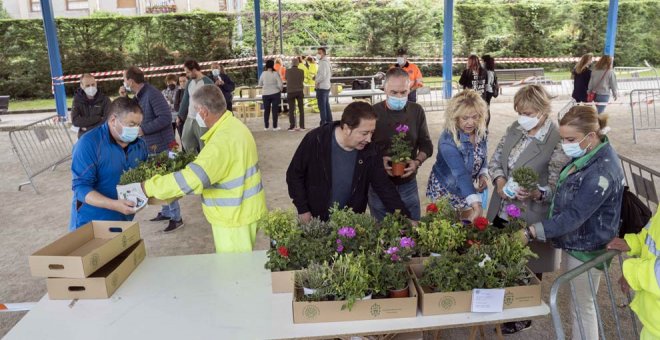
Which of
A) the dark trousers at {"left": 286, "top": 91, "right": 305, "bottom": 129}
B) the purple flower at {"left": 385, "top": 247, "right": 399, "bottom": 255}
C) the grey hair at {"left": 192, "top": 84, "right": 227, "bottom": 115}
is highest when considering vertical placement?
the grey hair at {"left": 192, "top": 84, "right": 227, "bottom": 115}

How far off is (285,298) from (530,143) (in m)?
1.87

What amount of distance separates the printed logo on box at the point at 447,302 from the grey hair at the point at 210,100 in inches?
65.1

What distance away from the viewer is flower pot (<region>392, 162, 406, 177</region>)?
3.67 m

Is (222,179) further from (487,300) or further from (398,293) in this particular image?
(487,300)

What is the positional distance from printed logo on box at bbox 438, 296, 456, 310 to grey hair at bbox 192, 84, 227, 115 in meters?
1.65

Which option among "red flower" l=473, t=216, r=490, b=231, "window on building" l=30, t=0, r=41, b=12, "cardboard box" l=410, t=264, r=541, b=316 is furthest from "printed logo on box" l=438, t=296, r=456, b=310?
"window on building" l=30, t=0, r=41, b=12

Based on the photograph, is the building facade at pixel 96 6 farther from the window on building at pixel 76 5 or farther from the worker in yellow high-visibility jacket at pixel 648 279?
the worker in yellow high-visibility jacket at pixel 648 279

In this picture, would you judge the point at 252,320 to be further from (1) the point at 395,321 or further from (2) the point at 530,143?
(2) the point at 530,143

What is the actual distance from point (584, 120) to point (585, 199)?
1.40 ft

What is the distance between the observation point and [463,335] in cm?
358

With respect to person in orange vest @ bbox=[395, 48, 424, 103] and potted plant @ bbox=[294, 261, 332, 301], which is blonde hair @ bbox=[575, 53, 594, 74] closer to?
person in orange vest @ bbox=[395, 48, 424, 103]

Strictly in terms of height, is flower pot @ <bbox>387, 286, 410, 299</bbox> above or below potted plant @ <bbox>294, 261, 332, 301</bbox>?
below

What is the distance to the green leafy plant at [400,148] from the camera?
3.65 metres

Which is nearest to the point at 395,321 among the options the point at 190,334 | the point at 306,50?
the point at 190,334
